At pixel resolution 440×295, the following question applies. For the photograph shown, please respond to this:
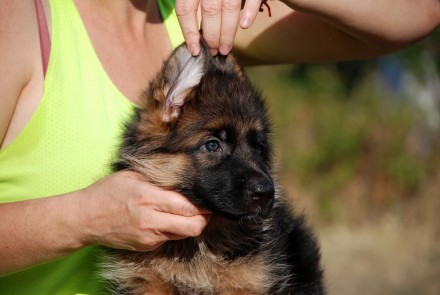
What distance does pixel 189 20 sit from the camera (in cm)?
275

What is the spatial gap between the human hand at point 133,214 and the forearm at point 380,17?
0.99 m

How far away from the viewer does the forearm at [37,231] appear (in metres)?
2.66

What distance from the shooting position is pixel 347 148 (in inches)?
354

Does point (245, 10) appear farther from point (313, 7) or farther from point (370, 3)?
point (370, 3)

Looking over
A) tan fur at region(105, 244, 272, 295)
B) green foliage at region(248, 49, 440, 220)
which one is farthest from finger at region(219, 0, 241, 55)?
green foliage at region(248, 49, 440, 220)

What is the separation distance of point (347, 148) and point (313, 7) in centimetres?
603

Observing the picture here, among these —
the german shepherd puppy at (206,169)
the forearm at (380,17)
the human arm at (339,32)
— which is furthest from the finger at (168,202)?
the human arm at (339,32)

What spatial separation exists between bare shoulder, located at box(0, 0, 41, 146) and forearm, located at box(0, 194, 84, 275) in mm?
310

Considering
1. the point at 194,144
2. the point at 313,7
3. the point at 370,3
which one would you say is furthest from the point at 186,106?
the point at 370,3

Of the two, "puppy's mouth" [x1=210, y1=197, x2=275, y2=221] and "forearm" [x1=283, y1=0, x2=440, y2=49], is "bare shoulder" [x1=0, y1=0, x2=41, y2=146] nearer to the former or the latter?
"puppy's mouth" [x1=210, y1=197, x2=275, y2=221]

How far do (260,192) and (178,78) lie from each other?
0.55 metres

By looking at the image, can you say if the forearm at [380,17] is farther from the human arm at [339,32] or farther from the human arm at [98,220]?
the human arm at [98,220]

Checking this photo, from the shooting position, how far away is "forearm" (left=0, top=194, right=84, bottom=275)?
8.71 ft

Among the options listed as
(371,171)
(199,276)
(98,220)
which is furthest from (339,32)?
(371,171)
